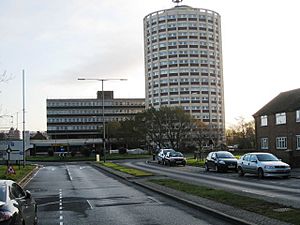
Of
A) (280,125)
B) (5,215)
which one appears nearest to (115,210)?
(5,215)

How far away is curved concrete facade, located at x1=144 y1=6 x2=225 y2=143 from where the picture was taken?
141 metres

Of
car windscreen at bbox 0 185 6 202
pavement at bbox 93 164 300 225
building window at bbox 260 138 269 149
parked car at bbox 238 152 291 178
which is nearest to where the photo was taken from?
car windscreen at bbox 0 185 6 202

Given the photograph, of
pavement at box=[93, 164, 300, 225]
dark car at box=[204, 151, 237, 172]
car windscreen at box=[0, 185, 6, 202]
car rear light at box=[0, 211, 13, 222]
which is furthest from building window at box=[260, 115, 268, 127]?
car rear light at box=[0, 211, 13, 222]

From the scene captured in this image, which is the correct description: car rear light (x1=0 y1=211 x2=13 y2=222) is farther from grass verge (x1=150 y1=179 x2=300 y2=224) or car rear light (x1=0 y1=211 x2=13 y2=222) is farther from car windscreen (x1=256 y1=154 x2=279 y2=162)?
car windscreen (x1=256 y1=154 x2=279 y2=162)

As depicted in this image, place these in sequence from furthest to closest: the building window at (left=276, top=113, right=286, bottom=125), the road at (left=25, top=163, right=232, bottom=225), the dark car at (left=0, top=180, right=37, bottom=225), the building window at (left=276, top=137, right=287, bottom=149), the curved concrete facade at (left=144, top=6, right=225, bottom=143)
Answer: the curved concrete facade at (left=144, top=6, right=225, bottom=143) < the building window at (left=276, top=113, right=286, bottom=125) < the building window at (left=276, top=137, right=287, bottom=149) < the road at (left=25, top=163, right=232, bottom=225) < the dark car at (left=0, top=180, right=37, bottom=225)

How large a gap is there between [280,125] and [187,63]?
94.8 m


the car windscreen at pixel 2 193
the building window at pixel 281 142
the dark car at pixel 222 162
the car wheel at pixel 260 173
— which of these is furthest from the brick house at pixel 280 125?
the car windscreen at pixel 2 193

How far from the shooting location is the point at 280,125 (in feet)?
160

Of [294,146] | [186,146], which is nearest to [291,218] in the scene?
[294,146]

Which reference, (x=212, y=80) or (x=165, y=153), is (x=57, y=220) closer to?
(x=165, y=153)

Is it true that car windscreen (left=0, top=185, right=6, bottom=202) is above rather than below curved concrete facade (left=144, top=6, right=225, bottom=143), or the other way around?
below

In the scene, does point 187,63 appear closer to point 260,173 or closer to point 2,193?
point 260,173

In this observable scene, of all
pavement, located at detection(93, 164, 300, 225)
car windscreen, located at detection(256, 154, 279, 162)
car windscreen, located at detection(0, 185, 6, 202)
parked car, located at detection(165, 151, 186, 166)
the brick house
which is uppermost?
the brick house

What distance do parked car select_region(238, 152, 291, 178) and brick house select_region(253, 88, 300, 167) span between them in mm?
13974
